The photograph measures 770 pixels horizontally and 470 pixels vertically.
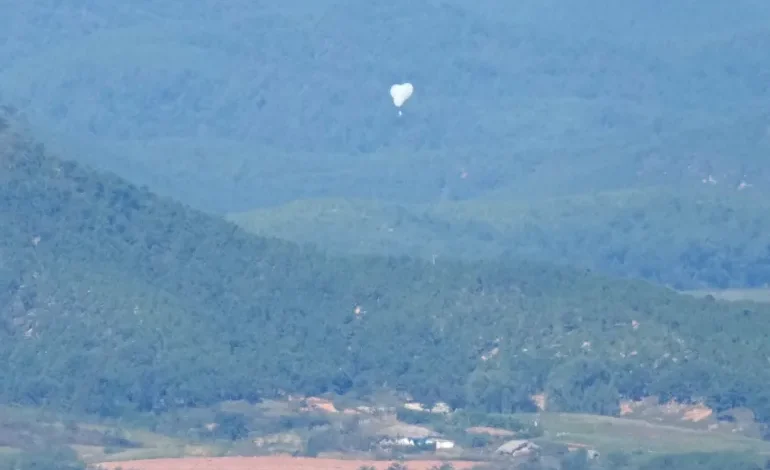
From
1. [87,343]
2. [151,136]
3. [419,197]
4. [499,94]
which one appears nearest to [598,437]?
[87,343]

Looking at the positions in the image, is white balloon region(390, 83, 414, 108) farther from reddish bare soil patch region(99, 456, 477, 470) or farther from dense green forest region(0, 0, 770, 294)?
reddish bare soil patch region(99, 456, 477, 470)

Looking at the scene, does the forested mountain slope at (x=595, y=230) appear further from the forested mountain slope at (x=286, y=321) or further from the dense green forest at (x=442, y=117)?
the forested mountain slope at (x=286, y=321)

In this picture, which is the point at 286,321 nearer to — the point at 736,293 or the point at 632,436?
the point at 632,436

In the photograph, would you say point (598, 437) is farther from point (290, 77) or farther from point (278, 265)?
point (290, 77)

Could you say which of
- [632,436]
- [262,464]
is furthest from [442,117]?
[262,464]

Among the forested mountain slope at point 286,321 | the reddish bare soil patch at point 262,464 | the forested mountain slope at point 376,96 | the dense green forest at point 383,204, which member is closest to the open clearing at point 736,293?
the dense green forest at point 383,204
